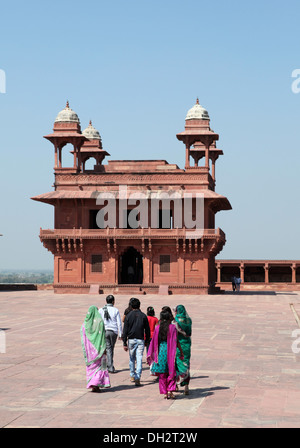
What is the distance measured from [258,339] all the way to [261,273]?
44383 millimetres

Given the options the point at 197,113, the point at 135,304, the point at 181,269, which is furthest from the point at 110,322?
the point at 197,113

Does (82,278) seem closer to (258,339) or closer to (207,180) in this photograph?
(207,180)

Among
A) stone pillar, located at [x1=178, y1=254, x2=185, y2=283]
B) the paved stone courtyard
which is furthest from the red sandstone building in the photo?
the paved stone courtyard

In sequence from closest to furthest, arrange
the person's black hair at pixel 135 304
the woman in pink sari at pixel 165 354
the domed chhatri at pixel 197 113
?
the woman in pink sari at pixel 165 354 < the person's black hair at pixel 135 304 < the domed chhatri at pixel 197 113

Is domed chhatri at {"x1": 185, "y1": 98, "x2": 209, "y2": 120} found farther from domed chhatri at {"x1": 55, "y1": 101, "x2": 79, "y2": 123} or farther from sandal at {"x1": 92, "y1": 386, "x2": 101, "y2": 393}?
sandal at {"x1": 92, "y1": 386, "x2": 101, "y2": 393}

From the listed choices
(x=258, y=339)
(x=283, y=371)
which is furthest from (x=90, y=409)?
(x=258, y=339)

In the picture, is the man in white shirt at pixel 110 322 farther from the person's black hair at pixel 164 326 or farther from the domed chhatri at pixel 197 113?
the domed chhatri at pixel 197 113

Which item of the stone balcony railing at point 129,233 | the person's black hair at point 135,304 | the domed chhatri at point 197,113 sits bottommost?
the person's black hair at point 135,304

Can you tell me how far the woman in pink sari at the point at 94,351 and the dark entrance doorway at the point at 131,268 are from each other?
3554cm

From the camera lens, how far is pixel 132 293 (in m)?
41.8

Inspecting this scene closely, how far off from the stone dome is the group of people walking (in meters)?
42.7

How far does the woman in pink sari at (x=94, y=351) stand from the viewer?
34.8ft

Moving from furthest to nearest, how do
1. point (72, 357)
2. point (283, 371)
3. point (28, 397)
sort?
point (72, 357)
point (283, 371)
point (28, 397)

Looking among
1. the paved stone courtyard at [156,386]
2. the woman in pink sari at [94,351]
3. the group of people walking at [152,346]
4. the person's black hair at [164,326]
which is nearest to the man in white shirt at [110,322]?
the paved stone courtyard at [156,386]
